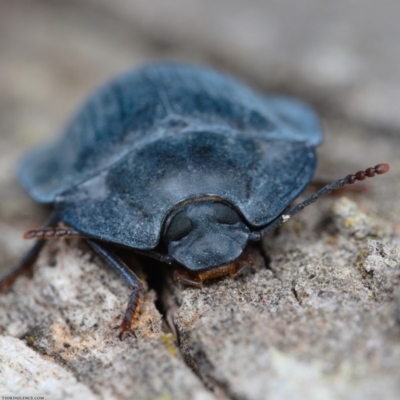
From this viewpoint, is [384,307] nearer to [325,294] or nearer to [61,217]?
[325,294]

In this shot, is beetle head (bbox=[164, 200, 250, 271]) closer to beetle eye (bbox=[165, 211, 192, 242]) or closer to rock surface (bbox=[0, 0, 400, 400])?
beetle eye (bbox=[165, 211, 192, 242])

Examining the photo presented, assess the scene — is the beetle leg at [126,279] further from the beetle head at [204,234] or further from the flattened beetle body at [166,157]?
the beetle head at [204,234]

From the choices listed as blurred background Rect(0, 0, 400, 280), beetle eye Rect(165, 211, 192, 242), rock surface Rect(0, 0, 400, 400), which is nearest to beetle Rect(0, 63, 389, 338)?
beetle eye Rect(165, 211, 192, 242)

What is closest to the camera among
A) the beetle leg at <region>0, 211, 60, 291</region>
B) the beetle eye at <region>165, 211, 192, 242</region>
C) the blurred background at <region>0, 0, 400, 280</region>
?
the beetle eye at <region>165, 211, 192, 242</region>

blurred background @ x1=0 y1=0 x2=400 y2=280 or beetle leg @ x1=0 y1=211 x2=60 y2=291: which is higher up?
blurred background @ x1=0 y1=0 x2=400 y2=280

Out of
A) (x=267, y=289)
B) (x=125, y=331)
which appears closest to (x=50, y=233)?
(x=125, y=331)

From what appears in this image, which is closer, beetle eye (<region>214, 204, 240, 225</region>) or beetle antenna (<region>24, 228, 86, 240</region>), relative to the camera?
beetle eye (<region>214, 204, 240, 225</region>)

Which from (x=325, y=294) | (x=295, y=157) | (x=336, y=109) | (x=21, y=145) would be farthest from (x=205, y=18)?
(x=325, y=294)
